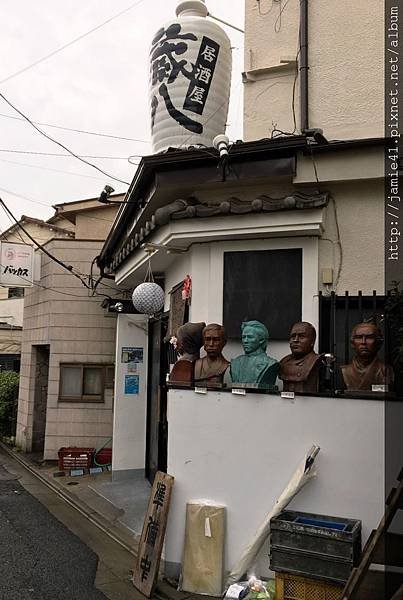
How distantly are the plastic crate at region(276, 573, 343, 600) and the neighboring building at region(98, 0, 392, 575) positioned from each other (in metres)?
0.52

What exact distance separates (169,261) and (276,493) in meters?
4.21

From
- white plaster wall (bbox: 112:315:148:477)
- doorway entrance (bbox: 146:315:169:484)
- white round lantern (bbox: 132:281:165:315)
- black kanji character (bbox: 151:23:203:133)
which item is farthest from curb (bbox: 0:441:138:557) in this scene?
black kanji character (bbox: 151:23:203:133)

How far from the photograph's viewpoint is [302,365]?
18.7 feet

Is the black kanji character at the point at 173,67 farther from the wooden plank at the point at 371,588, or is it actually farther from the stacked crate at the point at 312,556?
the wooden plank at the point at 371,588

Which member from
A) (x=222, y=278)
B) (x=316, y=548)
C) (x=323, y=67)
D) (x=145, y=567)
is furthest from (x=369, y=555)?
(x=323, y=67)

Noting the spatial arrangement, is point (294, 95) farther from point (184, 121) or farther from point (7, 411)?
point (7, 411)

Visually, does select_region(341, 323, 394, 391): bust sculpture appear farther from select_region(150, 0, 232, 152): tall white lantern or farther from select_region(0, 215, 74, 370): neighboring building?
select_region(0, 215, 74, 370): neighboring building

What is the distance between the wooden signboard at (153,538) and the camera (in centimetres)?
570

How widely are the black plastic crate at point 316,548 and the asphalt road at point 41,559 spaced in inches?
79.6

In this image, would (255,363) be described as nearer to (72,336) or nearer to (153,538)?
(153,538)

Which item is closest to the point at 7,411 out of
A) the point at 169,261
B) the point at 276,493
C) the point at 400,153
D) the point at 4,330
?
the point at 4,330

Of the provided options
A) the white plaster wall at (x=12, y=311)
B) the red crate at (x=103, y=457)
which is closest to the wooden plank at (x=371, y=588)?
the red crate at (x=103, y=457)

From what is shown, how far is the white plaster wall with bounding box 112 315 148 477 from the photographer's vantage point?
37.4ft

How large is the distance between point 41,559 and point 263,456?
3.29 m
